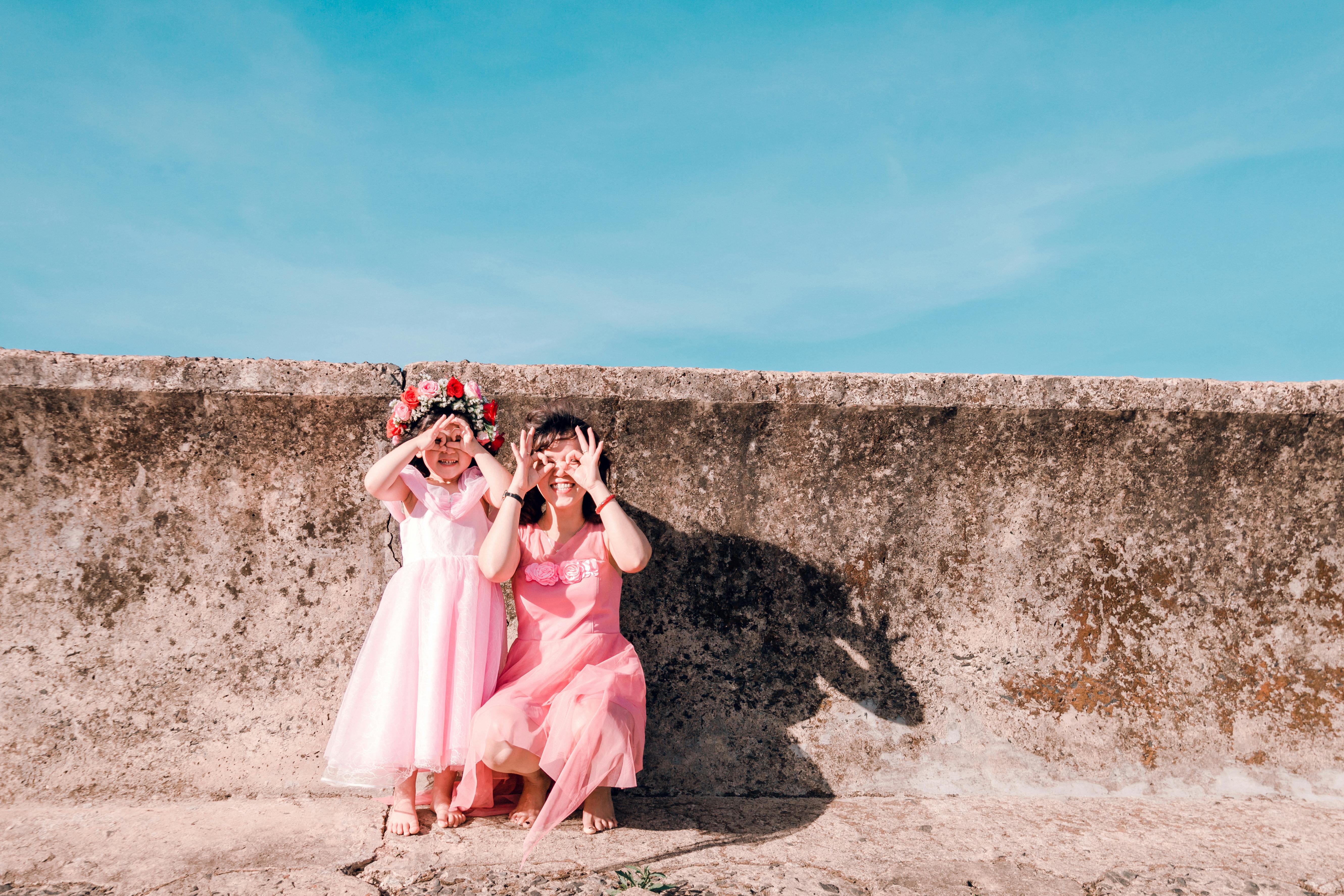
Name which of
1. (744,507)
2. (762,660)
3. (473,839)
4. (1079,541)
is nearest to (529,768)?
(473,839)

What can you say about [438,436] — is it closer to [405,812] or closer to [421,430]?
[421,430]

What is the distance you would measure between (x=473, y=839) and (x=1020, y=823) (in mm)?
1792

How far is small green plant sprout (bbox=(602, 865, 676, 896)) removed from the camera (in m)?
2.09

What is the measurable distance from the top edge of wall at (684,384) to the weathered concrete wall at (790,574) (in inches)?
0.5

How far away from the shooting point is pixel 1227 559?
9.95 feet

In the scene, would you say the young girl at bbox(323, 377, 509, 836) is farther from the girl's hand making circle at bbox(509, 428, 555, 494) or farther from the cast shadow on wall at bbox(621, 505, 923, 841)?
the cast shadow on wall at bbox(621, 505, 923, 841)

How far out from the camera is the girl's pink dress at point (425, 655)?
2.39 metres

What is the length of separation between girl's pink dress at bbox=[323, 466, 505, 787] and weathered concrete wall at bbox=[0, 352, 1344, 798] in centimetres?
33

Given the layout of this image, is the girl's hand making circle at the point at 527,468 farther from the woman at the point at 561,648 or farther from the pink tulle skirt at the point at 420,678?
the pink tulle skirt at the point at 420,678

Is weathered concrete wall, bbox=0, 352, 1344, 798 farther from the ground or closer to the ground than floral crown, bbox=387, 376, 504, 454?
closer to the ground

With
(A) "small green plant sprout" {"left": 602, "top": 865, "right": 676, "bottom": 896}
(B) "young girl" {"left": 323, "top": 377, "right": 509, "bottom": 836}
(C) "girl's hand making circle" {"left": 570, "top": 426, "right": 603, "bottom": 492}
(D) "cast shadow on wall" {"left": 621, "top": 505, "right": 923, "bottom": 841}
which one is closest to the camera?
(A) "small green plant sprout" {"left": 602, "top": 865, "right": 676, "bottom": 896}

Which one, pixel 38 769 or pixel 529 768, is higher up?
pixel 529 768

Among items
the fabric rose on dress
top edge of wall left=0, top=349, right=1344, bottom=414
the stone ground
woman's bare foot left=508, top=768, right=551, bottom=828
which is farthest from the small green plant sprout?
top edge of wall left=0, top=349, right=1344, bottom=414

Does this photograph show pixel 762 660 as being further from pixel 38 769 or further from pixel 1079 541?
pixel 38 769
